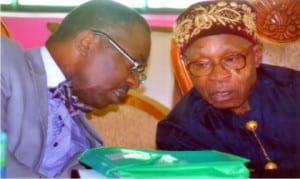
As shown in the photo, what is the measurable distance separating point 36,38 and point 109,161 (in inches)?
92.4

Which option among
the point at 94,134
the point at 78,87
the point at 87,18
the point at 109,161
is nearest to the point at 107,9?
the point at 87,18

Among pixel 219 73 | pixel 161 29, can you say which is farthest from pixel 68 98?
pixel 161 29

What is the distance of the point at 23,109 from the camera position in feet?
3.80

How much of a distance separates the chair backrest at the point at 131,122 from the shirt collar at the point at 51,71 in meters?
0.68

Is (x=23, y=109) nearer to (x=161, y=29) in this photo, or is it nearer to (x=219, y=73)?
(x=219, y=73)

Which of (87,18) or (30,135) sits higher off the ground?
(87,18)

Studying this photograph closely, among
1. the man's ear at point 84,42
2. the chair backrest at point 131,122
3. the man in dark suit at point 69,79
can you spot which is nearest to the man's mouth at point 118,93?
the man in dark suit at point 69,79

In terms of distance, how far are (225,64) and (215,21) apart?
4.2 inches

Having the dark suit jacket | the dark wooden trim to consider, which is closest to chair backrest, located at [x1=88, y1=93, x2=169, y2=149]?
the dark suit jacket

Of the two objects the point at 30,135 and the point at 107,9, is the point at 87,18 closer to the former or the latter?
the point at 107,9

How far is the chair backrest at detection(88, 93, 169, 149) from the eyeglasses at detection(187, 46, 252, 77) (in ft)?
2.16

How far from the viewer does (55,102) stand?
126cm

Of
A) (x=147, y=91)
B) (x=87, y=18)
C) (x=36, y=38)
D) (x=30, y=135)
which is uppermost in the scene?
(x=87, y=18)

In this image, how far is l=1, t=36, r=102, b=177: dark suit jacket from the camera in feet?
3.73
